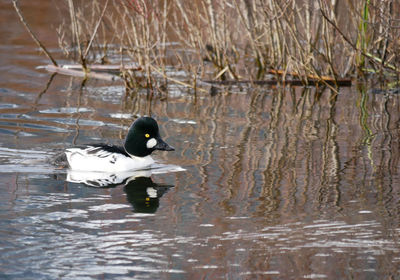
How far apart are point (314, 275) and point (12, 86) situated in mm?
9463

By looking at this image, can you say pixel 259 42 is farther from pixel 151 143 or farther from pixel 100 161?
pixel 100 161

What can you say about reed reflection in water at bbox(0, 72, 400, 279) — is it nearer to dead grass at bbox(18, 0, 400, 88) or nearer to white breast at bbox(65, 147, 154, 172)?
white breast at bbox(65, 147, 154, 172)

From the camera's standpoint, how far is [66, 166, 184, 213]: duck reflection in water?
24.4ft

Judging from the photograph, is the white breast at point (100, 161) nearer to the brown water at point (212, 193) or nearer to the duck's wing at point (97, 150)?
the duck's wing at point (97, 150)

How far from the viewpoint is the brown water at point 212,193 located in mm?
5730

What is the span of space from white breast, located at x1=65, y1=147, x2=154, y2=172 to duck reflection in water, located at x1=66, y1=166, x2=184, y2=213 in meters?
0.06

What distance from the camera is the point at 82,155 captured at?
8.67 metres

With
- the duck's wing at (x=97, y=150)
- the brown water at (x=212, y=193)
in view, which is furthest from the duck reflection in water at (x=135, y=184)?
the duck's wing at (x=97, y=150)

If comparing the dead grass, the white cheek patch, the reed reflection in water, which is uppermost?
the dead grass

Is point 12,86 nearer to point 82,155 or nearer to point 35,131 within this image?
point 35,131

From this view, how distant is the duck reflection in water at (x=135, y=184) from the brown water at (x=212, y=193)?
0.03m

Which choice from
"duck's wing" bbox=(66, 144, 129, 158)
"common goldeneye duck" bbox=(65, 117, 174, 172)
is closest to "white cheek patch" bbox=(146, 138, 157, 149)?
"common goldeneye duck" bbox=(65, 117, 174, 172)

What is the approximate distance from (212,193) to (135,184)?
3.27 feet

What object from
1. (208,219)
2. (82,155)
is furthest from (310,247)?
(82,155)
